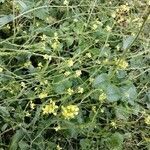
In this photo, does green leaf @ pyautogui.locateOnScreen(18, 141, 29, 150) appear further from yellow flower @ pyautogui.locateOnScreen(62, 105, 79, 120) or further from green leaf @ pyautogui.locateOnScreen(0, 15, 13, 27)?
green leaf @ pyautogui.locateOnScreen(0, 15, 13, 27)

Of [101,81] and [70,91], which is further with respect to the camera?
[101,81]

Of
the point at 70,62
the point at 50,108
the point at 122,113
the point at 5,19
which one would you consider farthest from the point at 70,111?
the point at 5,19

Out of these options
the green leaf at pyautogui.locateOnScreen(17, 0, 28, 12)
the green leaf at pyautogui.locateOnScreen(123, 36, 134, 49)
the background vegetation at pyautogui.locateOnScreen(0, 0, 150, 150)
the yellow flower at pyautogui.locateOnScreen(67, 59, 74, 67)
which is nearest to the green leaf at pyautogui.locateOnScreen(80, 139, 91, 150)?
the background vegetation at pyautogui.locateOnScreen(0, 0, 150, 150)

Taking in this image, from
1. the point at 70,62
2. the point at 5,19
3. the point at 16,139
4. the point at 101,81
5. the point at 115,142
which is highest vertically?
the point at 5,19

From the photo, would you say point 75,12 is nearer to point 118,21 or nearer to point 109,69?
point 118,21

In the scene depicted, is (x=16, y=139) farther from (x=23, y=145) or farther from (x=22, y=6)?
(x=22, y=6)

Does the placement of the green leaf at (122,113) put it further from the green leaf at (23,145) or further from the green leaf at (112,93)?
the green leaf at (23,145)

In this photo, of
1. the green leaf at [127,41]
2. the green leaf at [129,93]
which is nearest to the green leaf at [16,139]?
the green leaf at [129,93]
